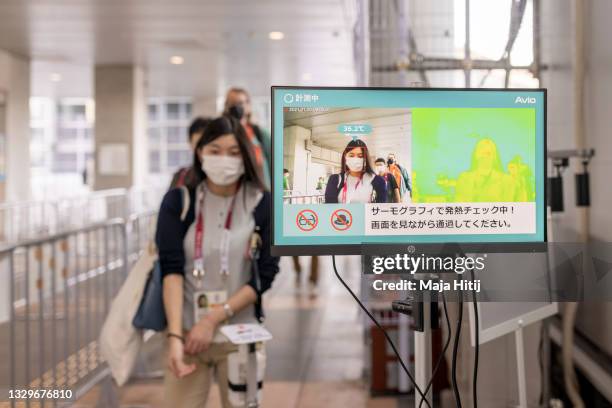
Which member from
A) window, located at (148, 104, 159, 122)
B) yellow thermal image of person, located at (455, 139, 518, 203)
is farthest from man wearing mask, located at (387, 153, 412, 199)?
window, located at (148, 104, 159, 122)

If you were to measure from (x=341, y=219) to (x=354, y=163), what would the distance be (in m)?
0.12

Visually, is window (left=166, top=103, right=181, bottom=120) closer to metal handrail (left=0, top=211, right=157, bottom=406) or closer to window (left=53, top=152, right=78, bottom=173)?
window (left=53, top=152, right=78, bottom=173)

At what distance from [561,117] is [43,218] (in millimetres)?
7030

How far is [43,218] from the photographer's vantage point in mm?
8625

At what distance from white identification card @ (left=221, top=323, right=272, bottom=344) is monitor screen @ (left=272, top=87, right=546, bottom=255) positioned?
0.58m

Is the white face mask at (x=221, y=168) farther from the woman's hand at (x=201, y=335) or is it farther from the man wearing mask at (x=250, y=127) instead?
the man wearing mask at (x=250, y=127)

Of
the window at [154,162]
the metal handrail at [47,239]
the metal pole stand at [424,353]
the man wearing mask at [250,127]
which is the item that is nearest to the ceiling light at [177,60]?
the man wearing mask at [250,127]

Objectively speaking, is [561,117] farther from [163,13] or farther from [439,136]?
[163,13]

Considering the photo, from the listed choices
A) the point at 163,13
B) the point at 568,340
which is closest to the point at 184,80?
the point at 163,13

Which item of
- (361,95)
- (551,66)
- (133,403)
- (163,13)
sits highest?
(163,13)

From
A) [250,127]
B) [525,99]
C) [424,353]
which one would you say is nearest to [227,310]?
[424,353]

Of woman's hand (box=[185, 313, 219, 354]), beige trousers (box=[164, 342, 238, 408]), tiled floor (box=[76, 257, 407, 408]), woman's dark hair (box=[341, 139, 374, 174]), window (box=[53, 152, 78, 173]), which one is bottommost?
tiled floor (box=[76, 257, 407, 408])

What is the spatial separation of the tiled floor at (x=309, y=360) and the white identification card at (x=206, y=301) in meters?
1.33

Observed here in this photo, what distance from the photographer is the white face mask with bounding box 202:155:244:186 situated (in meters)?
2.28
